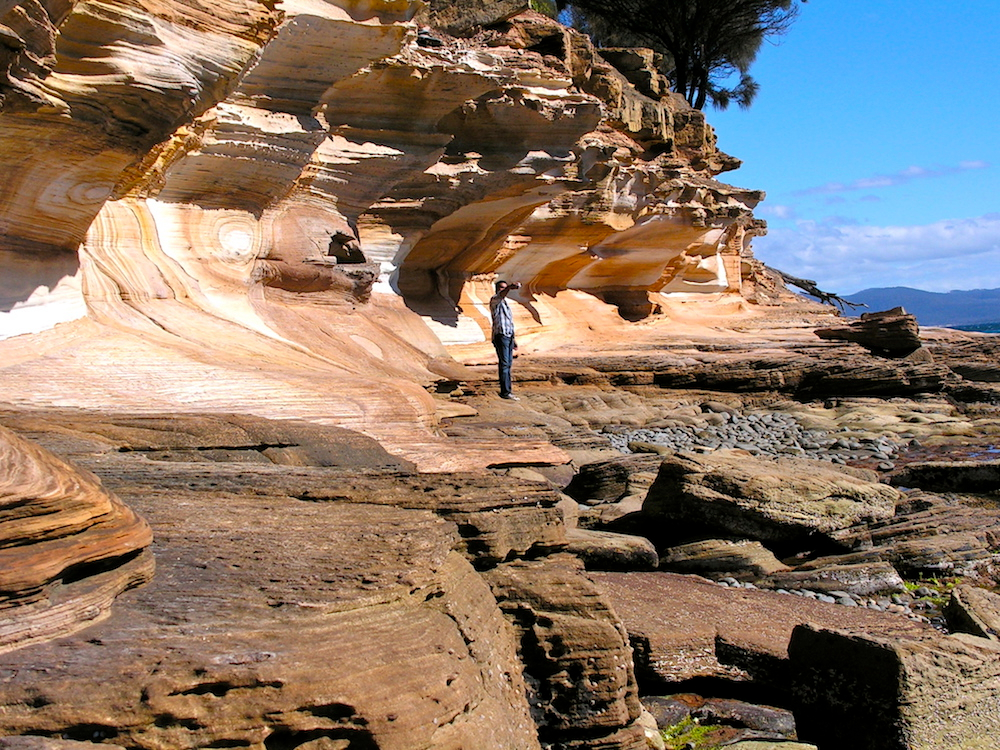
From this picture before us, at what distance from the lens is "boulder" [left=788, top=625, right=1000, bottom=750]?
359 centimetres

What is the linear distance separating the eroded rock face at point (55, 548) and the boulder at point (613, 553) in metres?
3.04

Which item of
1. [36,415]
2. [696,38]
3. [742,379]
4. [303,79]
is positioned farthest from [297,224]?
[696,38]

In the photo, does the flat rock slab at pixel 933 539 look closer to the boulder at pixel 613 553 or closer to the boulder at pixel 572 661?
the boulder at pixel 613 553

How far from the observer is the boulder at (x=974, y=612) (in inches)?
177

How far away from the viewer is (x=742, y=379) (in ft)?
46.6

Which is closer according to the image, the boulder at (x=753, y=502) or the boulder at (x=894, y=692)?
the boulder at (x=894, y=692)

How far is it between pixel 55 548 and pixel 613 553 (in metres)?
3.49

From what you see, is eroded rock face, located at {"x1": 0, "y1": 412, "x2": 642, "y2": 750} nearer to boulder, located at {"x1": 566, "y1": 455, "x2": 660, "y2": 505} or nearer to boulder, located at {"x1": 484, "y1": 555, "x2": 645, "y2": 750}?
boulder, located at {"x1": 484, "y1": 555, "x2": 645, "y2": 750}

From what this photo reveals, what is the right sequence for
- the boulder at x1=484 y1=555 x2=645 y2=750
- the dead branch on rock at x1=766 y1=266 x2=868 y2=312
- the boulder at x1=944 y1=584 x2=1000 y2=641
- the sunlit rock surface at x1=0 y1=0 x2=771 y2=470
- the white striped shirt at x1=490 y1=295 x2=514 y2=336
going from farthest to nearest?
the dead branch on rock at x1=766 y1=266 x2=868 y2=312 → the white striped shirt at x1=490 y1=295 x2=514 y2=336 → the sunlit rock surface at x1=0 y1=0 x2=771 y2=470 → the boulder at x1=944 y1=584 x2=1000 y2=641 → the boulder at x1=484 y1=555 x2=645 y2=750

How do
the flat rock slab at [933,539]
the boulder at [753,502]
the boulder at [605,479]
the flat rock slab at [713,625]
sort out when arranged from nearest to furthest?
the flat rock slab at [713,625]
the flat rock slab at [933,539]
the boulder at [753,502]
the boulder at [605,479]

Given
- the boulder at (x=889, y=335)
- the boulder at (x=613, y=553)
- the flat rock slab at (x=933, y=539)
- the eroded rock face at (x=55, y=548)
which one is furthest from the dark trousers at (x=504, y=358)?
the boulder at (x=889, y=335)

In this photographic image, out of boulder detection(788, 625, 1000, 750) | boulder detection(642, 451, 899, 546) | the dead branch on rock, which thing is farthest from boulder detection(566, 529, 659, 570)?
the dead branch on rock

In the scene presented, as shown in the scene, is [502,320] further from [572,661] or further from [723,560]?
[572,661]

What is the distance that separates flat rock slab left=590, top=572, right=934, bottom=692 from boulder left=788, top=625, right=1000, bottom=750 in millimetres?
323
